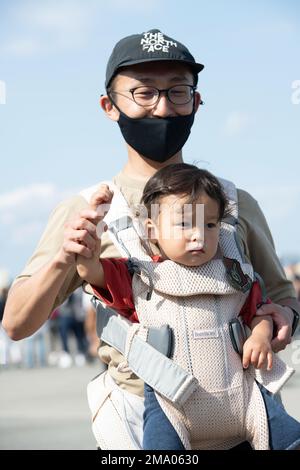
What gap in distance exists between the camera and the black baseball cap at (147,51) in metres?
4.25

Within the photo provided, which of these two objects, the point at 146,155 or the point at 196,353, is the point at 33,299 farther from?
the point at 146,155

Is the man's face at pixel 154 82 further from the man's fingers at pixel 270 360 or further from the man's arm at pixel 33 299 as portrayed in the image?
the man's fingers at pixel 270 360

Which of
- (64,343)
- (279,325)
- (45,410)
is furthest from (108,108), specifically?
(64,343)

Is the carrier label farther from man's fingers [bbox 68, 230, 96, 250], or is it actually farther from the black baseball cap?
the black baseball cap

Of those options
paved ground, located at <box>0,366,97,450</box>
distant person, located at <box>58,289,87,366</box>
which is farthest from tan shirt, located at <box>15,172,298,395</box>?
distant person, located at <box>58,289,87,366</box>

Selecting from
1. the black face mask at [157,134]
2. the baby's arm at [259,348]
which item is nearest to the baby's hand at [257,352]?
the baby's arm at [259,348]

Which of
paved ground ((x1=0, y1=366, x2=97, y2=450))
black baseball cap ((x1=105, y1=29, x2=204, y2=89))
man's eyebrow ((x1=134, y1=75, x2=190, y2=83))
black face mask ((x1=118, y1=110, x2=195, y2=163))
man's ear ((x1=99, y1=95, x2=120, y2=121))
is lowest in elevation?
paved ground ((x1=0, y1=366, x2=97, y2=450))

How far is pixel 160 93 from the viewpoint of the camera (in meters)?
4.31

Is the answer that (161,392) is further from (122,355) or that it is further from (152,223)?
(152,223)

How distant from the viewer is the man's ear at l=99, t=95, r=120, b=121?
4523 mm

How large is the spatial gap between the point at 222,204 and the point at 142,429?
84 cm

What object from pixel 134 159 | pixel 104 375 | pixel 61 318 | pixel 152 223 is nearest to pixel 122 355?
pixel 104 375

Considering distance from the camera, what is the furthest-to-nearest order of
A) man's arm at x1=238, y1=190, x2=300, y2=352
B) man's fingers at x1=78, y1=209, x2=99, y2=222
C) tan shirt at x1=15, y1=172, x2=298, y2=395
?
man's arm at x1=238, y1=190, x2=300, y2=352 → tan shirt at x1=15, y1=172, x2=298, y2=395 → man's fingers at x1=78, y1=209, x2=99, y2=222

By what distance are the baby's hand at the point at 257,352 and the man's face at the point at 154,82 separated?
982 mm
